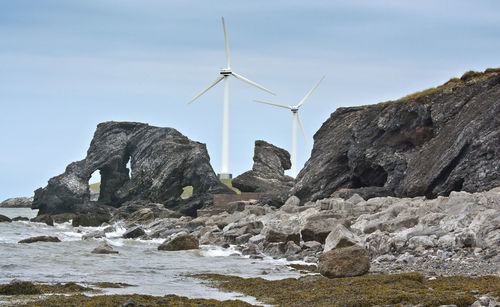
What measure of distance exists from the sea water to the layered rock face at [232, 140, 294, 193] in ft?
148

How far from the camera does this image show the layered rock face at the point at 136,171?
8060cm

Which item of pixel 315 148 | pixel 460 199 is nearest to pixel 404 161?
pixel 315 148

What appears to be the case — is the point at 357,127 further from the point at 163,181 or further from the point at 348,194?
the point at 163,181

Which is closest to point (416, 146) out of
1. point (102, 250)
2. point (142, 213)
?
point (102, 250)

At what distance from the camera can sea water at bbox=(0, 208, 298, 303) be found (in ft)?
57.1

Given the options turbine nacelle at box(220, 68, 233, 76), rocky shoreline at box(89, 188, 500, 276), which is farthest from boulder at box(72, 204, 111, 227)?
rocky shoreline at box(89, 188, 500, 276)

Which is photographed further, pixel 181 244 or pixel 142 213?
pixel 142 213

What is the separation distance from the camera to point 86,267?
74.7 ft

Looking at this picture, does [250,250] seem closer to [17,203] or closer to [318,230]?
[318,230]

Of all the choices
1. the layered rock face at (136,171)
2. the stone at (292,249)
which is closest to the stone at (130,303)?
the stone at (292,249)

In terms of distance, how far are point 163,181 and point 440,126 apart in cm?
4455

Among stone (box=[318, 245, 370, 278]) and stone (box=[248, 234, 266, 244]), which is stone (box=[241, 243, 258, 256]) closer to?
stone (box=[248, 234, 266, 244])

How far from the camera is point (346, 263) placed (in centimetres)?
1734

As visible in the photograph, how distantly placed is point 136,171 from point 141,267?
212 feet
